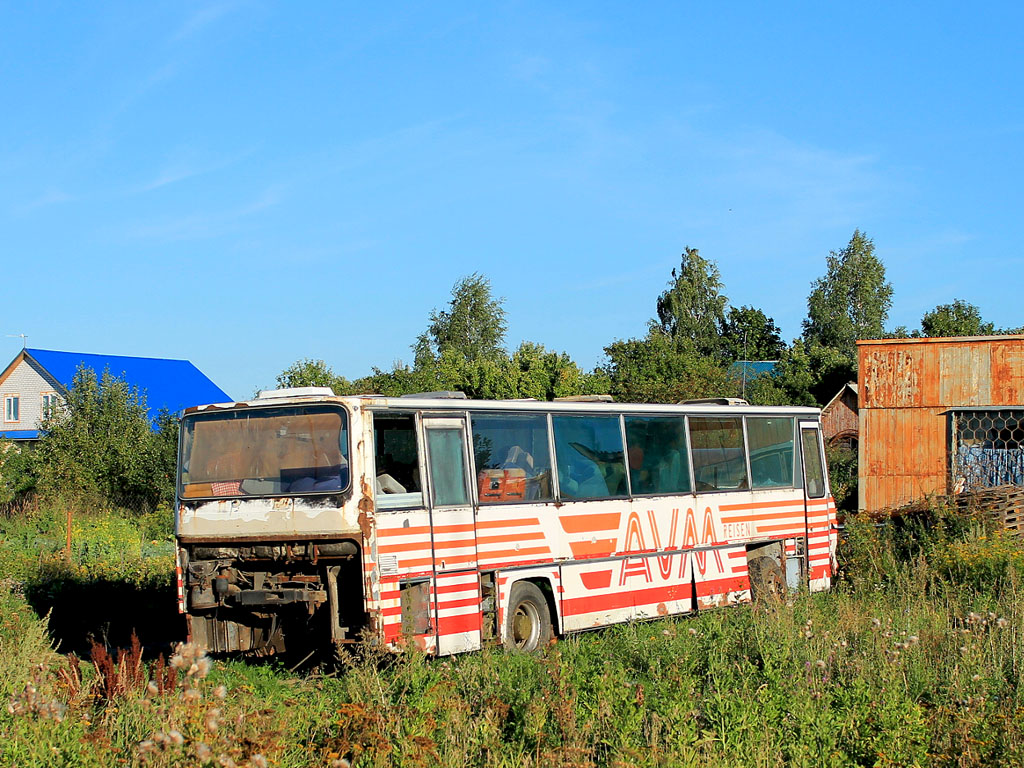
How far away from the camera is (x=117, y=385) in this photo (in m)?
31.4

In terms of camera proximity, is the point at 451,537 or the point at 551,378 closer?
the point at 451,537

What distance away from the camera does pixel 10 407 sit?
6022 centimetres

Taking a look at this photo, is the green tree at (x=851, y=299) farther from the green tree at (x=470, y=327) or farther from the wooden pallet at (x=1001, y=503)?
the wooden pallet at (x=1001, y=503)

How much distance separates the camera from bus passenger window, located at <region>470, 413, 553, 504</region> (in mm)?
11344

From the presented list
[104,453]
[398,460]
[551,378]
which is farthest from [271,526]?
[551,378]

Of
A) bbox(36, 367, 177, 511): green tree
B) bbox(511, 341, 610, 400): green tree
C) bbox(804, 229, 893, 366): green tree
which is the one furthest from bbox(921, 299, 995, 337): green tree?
bbox(36, 367, 177, 511): green tree

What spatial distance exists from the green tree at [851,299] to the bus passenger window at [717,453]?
62.2 m

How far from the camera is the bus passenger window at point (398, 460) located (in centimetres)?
1041

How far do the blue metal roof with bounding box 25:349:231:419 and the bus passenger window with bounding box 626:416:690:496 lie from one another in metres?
45.8

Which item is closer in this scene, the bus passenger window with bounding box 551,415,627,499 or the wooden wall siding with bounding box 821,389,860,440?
the bus passenger window with bounding box 551,415,627,499

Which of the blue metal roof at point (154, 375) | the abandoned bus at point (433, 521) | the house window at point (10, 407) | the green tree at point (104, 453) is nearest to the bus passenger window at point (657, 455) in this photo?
the abandoned bus at point (433, 521)

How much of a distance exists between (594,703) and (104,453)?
84.3 ft

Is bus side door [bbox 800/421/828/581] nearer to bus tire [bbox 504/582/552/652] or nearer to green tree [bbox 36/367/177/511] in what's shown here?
bus tire [bbox 504/582/552/652]

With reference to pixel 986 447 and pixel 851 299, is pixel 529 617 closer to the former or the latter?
pixel 986 447
